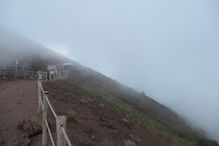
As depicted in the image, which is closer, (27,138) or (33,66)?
(27,138)

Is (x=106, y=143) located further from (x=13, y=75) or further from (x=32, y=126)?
(x=13, y=75)

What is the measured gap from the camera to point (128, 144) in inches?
239

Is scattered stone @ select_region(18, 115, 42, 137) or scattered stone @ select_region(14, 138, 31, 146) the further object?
scattered stone @ select_region(18, 115, 42, 137)

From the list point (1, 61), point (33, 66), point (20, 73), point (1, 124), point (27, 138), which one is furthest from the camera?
point (33, 66)

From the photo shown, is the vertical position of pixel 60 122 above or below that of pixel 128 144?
above

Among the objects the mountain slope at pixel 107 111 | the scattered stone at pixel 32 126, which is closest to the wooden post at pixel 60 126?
the mountain slope at pixel 107 111

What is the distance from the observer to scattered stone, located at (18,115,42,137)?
481cm

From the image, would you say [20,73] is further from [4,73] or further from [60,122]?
[60,122]

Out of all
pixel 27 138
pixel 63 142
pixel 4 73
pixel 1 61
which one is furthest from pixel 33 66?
pixel 63 142

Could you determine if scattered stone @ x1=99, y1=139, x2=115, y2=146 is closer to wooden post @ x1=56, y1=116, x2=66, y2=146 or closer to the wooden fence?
wooden post @ x1=56, y1=116, x2=66, y2=146

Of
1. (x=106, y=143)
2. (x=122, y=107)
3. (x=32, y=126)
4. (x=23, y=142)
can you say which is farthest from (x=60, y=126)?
(x=122, y=107)

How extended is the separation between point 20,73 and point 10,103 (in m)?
14.1

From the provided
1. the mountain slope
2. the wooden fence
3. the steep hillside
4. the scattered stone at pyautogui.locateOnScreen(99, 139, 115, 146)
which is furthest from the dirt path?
the wooden fence

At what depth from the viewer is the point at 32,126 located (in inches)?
197
